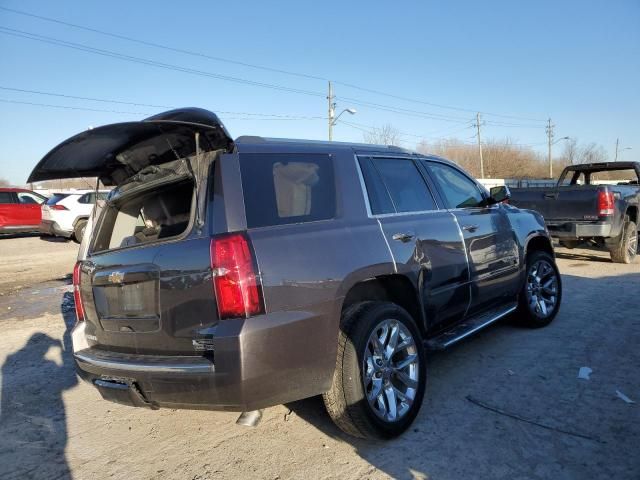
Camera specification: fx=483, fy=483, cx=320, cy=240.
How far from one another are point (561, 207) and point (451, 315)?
6.18 m

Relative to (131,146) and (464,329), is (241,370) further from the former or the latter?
(464,329)

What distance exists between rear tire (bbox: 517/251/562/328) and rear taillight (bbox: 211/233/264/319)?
141 inches

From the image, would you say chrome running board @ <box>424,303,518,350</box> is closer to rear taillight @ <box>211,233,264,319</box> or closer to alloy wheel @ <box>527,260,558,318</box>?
alloy wheel @ <box>527,260,558,318</box>

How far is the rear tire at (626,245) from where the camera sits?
9094 mm

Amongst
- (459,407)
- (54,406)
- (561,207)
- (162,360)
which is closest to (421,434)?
(459,407)

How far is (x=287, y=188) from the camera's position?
2.89 m

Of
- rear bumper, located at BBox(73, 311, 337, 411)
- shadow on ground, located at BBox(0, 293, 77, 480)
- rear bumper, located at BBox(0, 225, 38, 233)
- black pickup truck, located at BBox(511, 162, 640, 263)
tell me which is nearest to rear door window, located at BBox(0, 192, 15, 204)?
rear bumper, located at BBox(0, 225, 38, 233)

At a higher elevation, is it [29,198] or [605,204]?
[29,198]

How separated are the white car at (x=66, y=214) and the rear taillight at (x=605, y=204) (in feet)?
45.8

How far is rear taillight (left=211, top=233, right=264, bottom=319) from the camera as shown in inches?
95.5

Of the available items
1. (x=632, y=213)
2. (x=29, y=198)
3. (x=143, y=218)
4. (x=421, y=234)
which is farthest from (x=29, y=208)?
(x=632, y=213)

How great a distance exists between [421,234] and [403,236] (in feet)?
0.84

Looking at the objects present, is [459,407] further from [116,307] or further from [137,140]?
[137,140]

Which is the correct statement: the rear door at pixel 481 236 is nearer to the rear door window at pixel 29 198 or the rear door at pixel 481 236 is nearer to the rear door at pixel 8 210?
the rear door at pixel 8 210
